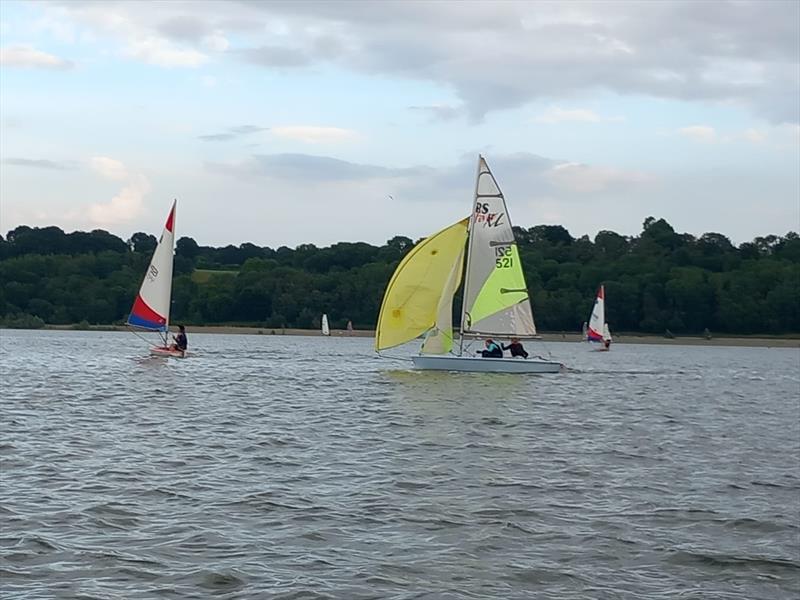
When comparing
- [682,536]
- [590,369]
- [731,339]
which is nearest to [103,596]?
[682,536]

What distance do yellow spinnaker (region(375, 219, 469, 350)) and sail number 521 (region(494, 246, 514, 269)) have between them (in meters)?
1.59

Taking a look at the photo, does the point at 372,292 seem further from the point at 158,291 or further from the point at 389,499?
the point at 389,499

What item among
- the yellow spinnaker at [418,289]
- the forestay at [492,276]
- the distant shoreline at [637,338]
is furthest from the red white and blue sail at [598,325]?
the yellow spinnaker at [418,289]

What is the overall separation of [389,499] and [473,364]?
20202 millimetres

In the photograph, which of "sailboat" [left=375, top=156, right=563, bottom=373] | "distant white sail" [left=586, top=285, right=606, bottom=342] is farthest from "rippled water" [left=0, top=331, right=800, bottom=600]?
"distant white sail" [left=586, top=285, right=606, bottom=342]

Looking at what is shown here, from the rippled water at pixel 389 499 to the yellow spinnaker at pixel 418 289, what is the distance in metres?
8.14

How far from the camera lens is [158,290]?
4128 centimetres

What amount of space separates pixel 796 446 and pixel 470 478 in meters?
7.74

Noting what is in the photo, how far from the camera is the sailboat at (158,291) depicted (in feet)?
135

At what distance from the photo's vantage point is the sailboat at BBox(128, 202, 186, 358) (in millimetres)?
41250

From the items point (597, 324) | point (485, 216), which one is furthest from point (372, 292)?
point (485, 216)

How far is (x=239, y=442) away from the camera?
1744 centimetres

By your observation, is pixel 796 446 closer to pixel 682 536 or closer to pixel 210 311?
pixel 682 536

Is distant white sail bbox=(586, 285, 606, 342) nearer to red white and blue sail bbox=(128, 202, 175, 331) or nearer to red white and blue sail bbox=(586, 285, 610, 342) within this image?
Result: red white and blue sail bbox=(586, 285, 610, 342)
